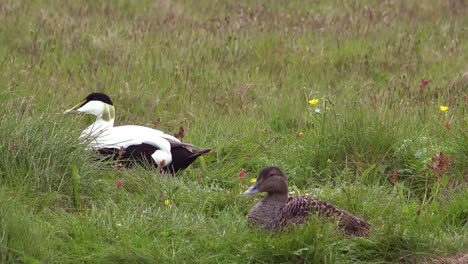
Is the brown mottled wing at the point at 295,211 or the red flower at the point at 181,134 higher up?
the brown mottled wing at the point at 295,211

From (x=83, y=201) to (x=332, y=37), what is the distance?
5.08 metres

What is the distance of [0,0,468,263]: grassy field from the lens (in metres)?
5.29

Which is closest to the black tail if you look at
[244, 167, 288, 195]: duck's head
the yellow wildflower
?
[244, 167, 288, 195]: duck's head

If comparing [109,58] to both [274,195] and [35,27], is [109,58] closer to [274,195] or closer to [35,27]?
[35,27]

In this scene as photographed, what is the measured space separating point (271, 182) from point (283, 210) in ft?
0.73

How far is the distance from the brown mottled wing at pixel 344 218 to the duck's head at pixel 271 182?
25 centimetres

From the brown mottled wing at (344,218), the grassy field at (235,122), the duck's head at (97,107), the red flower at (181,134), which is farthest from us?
the duck's head at (97,107)

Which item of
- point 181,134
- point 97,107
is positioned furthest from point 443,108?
point 97,107

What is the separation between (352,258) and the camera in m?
5.21

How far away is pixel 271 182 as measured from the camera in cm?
573

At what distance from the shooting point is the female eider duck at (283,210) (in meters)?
5.48

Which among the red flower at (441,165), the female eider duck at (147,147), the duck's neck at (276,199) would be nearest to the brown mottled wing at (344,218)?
the duck's neck at (276,199)

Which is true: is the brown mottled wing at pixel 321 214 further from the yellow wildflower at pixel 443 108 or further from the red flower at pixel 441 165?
the yellow wildflower at pixel 443 108

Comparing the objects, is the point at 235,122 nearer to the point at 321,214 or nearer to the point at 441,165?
the point at 441,165
